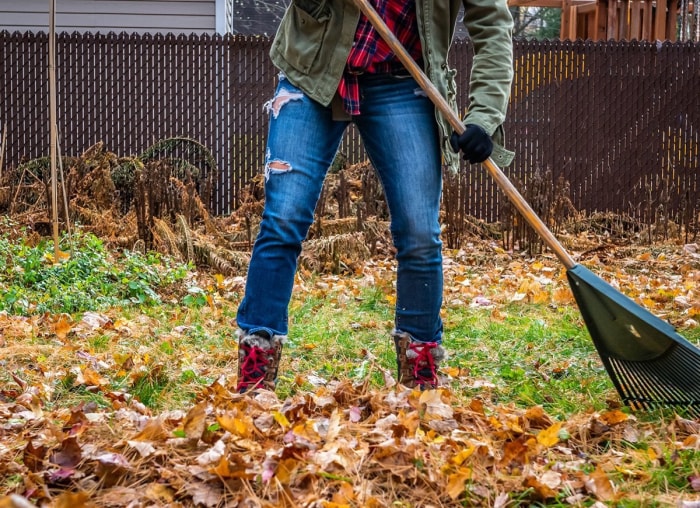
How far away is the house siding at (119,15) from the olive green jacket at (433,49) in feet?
28.9

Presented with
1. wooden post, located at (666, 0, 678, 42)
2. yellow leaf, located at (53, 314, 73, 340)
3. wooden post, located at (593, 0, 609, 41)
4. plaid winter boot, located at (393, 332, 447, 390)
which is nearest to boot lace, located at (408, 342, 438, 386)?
plaid winter boot, located at (393, 332, 447, 390)

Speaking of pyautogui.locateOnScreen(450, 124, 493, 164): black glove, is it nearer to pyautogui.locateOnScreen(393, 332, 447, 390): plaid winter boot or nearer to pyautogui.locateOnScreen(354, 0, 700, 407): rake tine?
pyautogui.locateOnScreen(354, 0, 700, 407): rake tine

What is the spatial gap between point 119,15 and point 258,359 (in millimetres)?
9652

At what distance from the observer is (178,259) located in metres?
6.64

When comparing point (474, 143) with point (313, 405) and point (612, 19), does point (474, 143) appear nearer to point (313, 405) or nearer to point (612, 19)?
point (313, 405)

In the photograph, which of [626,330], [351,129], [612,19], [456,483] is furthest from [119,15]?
[456,483]

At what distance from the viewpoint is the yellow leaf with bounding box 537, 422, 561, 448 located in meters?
2.47

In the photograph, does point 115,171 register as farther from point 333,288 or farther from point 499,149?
point 499,149

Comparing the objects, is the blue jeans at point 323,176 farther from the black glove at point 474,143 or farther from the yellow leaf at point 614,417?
the yellow leaf at point 614,417

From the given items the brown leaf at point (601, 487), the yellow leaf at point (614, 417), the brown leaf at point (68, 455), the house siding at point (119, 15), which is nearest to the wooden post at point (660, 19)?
the house siding at point (119, 15)

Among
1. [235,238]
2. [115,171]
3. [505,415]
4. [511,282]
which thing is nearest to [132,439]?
[505,415]

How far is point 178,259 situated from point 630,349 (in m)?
4.31

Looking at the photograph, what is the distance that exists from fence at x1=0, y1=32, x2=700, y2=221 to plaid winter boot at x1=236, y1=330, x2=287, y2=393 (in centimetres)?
702

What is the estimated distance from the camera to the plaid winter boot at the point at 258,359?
9.76ft
